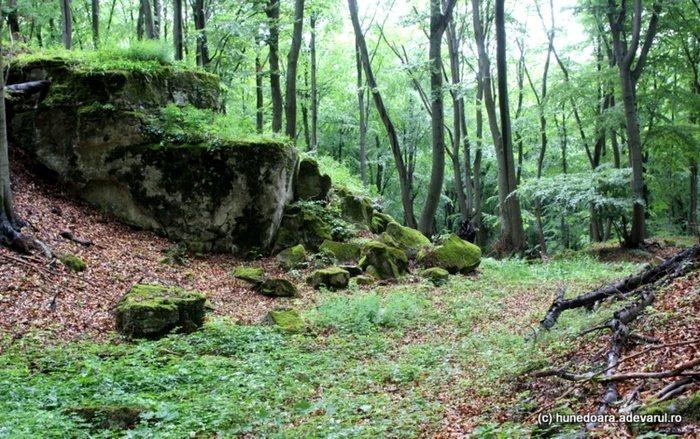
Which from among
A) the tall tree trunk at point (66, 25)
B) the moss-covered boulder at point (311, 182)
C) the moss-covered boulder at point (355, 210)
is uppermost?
the tall tree trunk at point (66, 25)

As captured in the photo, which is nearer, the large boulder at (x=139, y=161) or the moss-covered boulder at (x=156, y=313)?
the moss-covered boulder at (x=156, y=313)

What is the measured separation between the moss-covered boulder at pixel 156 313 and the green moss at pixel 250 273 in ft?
9.39

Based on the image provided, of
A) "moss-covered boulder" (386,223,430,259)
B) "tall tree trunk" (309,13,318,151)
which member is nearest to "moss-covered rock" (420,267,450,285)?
"moss-covered boulder" (386,223,430,259)

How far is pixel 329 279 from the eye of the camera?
36.2 feet

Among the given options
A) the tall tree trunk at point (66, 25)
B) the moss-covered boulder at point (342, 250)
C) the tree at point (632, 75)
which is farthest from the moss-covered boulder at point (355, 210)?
the tall tree trunk at point (66, 25)

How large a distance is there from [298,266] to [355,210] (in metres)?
3.63

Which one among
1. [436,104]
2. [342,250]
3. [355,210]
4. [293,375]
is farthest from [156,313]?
[436,104]

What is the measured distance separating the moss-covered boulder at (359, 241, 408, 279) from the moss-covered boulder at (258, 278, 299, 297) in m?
2.42

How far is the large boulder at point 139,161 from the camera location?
39.6 feet

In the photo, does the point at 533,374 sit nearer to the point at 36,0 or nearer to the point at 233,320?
the point at 233,320

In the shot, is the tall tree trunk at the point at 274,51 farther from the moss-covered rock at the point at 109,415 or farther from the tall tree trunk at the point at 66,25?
the moss-covered rock at the point at 109,415

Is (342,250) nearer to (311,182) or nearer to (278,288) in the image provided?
(311,182)

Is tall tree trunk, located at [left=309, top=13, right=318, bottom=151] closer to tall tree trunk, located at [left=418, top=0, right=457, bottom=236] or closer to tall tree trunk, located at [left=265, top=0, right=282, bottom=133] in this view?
tall tree trunk, located at [left=265, top=0, right=282, bottom=133]

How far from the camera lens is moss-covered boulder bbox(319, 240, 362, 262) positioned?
42.0ft
